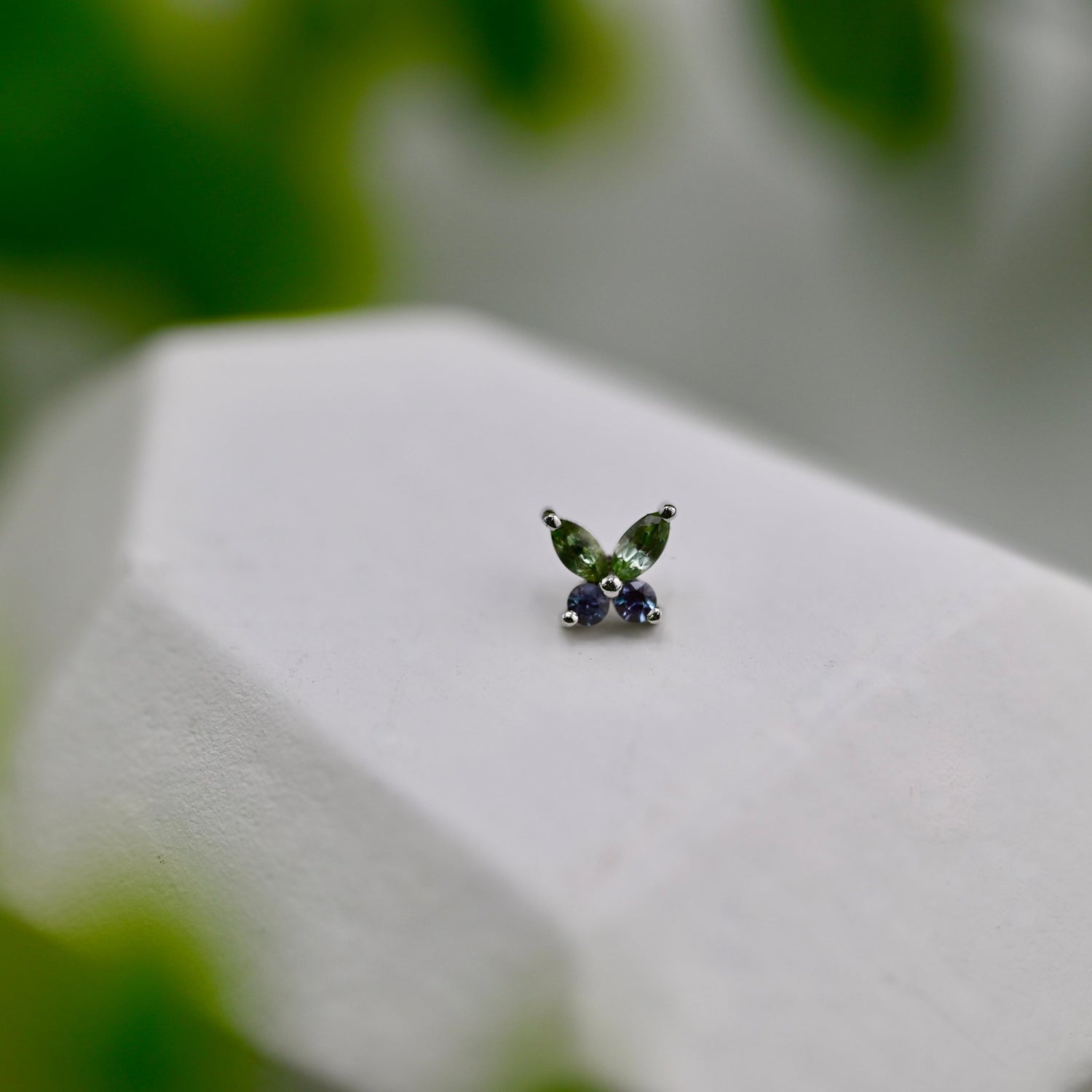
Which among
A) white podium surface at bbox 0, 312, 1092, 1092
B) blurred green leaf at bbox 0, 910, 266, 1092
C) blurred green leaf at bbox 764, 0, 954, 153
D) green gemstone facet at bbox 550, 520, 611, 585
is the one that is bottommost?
blurred green leaf at bbox 0, 910, 266, 1092

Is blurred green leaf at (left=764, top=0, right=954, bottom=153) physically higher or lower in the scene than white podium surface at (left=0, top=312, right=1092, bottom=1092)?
higher

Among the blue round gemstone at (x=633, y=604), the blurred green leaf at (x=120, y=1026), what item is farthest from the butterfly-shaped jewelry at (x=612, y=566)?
the blurred green leaf at (x=120, y=1026)

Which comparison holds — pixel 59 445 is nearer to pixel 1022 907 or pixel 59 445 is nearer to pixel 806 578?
pixel 806 578

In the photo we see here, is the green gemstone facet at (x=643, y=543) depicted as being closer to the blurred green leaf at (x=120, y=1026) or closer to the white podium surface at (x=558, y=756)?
the white podium surface at (x=558, y=756)

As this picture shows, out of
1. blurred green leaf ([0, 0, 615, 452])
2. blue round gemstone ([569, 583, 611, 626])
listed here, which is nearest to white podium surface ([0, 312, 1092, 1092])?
blue round gemstone ([569, 583, 611, 626])

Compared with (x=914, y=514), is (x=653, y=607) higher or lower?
lower

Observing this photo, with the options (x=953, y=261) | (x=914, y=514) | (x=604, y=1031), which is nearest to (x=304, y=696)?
(x=604, y=1031)

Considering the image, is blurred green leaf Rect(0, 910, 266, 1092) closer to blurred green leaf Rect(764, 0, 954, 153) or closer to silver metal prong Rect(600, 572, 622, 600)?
silver metal prong Rect(600, 572, 622, 600)

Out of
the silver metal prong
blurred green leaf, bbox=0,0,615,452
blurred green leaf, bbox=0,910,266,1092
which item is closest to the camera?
blurred green leaf, bbox=0,910,266,1092
